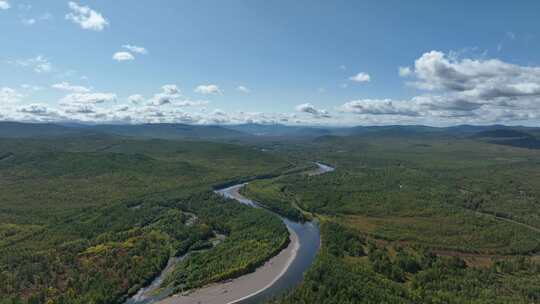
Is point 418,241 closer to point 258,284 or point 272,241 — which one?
point 272,241

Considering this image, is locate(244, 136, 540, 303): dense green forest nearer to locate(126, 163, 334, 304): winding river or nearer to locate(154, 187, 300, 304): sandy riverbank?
locate(126, 163, 334, 304): winding river

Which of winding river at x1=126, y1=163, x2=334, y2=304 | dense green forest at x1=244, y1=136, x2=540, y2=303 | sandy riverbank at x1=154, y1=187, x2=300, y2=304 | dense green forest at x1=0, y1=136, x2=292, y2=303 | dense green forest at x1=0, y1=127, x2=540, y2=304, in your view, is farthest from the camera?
dense green forest at x1=0, y1=136, x2=292, y2=303

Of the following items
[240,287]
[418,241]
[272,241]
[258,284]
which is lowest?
[258,284]

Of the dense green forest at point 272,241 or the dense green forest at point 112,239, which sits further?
the dense green forest at point 112,239

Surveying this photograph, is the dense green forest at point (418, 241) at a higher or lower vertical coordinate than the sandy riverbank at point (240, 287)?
higher

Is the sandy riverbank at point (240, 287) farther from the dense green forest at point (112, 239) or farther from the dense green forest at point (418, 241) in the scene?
the dense green forest at point (418, 241)

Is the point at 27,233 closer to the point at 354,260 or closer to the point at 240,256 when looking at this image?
the point at 240,256

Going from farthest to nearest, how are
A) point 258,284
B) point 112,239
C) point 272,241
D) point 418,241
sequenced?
point 418,241
point 112,239
point 272,241
point 258,284

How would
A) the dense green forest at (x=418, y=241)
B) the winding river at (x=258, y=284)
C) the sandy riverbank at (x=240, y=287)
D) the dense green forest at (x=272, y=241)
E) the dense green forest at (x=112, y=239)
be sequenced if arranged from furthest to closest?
1. the dense green forest at (x=112, y=239)
2. the dense green forest at (x=272, y=241)
3. the dense green forest at (x=418, y=241)
4. the winding river at (x=258, y=284)
5. the sandy riverbank at (x=240, y=287)

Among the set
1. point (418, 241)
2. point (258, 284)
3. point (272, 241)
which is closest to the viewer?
point (258, 284)

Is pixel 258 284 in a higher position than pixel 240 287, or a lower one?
lower

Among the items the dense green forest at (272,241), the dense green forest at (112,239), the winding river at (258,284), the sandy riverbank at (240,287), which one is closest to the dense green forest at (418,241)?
the dense green forest at (272,241)

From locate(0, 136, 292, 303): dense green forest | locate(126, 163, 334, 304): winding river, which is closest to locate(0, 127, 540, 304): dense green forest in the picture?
locate(0, 136, 292, 303): dense green forest

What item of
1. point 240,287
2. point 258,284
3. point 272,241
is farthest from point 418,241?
point 240,287
